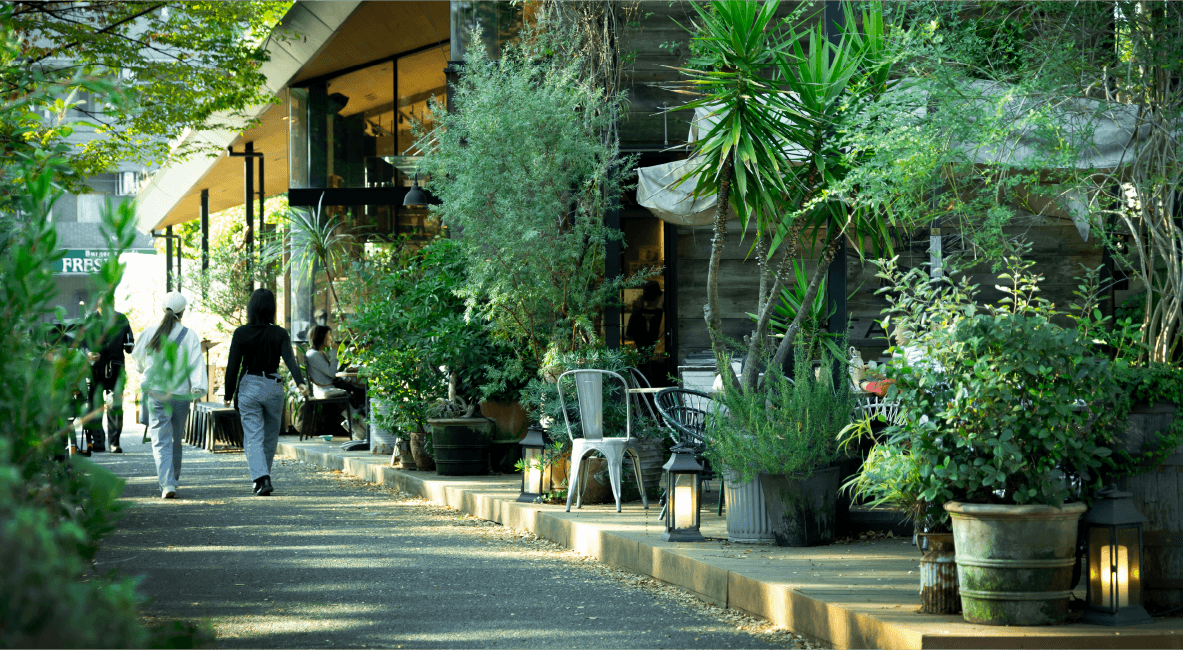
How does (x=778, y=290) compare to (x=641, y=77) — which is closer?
(x=778, y=290)

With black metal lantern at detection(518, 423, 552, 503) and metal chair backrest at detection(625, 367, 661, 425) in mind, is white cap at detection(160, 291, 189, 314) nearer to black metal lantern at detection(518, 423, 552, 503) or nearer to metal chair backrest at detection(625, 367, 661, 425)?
black metal lantern at detection(518, 423, 552, 503)

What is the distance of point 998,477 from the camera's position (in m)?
4.01

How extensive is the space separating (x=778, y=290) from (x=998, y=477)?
11.1 ft

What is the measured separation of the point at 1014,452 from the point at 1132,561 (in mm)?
662

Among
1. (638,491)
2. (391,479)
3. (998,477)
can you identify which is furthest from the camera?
(391,479)

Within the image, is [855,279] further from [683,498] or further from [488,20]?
[683,498]

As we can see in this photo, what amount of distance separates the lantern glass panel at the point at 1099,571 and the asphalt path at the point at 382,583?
1.16 meters

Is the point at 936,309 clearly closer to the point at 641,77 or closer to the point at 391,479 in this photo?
the point at 391,479

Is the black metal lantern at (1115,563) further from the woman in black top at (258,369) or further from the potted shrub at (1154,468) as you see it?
the woman in black top at (258,369)

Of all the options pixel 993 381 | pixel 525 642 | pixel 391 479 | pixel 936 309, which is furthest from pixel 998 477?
pixel 391 479

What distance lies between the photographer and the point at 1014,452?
396cm

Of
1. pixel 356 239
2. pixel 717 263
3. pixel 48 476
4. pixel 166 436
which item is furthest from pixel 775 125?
pixel 356 239

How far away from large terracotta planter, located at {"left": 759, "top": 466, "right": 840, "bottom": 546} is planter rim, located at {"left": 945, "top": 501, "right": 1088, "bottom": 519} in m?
1.83

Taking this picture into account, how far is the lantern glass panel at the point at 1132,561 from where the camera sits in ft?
13.4
